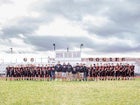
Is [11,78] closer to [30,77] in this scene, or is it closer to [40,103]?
[30,77]

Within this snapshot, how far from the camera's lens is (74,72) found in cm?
3403

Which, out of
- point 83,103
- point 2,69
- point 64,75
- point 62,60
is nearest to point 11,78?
point 64,75

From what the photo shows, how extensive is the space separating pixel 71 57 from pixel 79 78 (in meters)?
19.3

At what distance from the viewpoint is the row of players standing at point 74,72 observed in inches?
1346

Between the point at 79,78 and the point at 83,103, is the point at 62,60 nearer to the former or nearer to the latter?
the point at 79,78

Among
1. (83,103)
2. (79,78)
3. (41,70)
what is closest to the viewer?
(83,103)

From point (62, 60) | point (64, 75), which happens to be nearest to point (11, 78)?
point (64, 75)

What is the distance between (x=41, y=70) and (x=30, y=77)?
1.30 m

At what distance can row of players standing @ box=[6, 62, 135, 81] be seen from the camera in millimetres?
34188

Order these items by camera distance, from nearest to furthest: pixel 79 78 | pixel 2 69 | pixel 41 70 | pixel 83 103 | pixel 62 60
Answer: pixel 83 103 → pixel 79 78 → pixel 41 70 → pixel 62 60 → pixel 2 69

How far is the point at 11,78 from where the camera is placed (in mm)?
37719

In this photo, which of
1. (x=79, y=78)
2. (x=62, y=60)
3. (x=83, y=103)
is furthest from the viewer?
(x=62, y=60)

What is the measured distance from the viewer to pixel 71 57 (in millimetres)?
54031

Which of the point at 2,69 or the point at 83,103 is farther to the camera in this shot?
the point at 2,69
